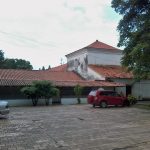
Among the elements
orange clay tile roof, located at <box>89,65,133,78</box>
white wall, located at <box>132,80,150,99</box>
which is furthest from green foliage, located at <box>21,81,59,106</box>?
white wall, located at <box>132,80,150,99</box>

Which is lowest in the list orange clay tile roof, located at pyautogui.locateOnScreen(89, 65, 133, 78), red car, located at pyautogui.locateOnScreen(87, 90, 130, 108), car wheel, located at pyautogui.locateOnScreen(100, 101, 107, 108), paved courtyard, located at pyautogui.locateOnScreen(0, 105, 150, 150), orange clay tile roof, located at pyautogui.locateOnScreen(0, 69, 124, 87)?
paved courtyard, located at pyautogui.locateOnScreen(0, 105, 150, 150)

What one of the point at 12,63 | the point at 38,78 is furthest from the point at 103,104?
the point at 12,63

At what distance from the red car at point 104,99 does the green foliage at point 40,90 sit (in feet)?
16.4

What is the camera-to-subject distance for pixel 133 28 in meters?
29.2

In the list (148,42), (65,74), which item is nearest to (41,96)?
(65,74)

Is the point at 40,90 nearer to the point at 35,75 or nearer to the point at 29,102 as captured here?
the point at 29,102

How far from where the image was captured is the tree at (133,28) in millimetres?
26766

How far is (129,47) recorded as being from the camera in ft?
93.5

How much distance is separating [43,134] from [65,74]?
31.4 metres

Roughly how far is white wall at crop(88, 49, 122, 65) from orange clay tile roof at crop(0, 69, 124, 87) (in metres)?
3.96

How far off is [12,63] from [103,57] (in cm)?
2866

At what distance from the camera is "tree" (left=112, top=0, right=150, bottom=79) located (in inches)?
1054

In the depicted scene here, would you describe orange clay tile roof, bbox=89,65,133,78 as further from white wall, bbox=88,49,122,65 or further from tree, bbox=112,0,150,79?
tree, bbox=112,0,150,79

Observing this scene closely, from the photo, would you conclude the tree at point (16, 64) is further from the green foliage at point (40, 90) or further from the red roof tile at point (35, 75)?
the green foliage at point (40, 90)
